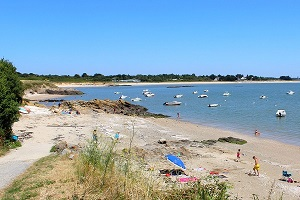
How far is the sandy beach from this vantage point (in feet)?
57.8

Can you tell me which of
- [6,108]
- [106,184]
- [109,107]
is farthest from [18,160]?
[109,107]

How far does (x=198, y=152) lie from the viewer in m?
25.7

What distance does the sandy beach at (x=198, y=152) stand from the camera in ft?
57.8

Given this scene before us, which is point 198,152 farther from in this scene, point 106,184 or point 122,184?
point 122,184

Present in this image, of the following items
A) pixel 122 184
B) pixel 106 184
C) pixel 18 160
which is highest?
pixel 122 184

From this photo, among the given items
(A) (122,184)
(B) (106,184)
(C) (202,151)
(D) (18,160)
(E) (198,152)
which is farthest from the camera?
(C) (202,151)

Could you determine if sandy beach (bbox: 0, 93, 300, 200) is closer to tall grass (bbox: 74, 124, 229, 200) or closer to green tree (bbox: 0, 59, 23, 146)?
green tree (bbox: 0, 59, 23, 146)

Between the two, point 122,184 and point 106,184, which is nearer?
point 122,184

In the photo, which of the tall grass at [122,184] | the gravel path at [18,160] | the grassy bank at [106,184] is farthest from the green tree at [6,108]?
the tall grass at [122,184]

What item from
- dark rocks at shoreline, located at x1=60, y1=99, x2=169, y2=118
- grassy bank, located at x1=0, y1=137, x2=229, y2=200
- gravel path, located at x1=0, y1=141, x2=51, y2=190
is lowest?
dark rocks at shoreline, located at x1=60, y1=99, x2=169, y2=118

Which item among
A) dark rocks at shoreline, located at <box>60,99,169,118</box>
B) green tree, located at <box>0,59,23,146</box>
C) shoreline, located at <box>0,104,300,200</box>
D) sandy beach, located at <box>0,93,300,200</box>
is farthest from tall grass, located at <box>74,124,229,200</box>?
dark rocks at shoreline, located at <box>60,99,169,118</box>

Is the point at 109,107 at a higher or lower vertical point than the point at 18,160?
lower

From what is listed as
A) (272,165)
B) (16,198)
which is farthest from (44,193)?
(272,165)

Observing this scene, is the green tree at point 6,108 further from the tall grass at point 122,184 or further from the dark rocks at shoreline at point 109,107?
the dark rocks at shoreline at point 109,107
